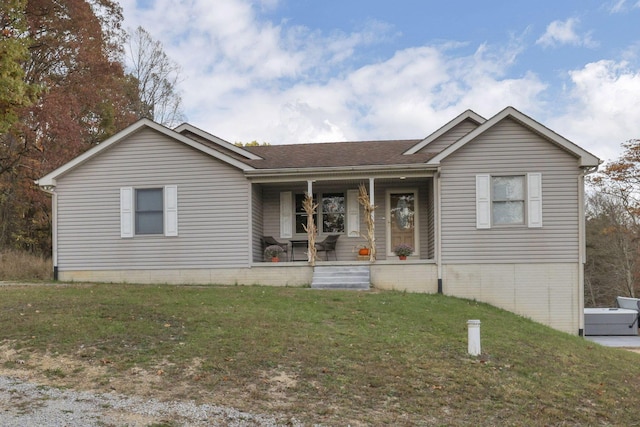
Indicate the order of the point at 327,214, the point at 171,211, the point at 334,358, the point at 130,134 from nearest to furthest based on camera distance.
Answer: the point at 334,358, the point at 171,211, the point at 130,134, the point at 327,214

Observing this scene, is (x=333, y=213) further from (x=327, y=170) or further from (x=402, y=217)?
(x=327, y=170)

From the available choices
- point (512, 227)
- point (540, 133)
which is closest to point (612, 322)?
point (512, 227)

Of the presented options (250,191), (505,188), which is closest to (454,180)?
(505,188)

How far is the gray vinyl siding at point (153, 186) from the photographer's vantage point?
14.7m

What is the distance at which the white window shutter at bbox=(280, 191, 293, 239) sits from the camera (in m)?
16.2

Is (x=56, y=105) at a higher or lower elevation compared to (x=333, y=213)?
higher

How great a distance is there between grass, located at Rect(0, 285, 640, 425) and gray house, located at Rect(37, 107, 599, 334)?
3.14 m

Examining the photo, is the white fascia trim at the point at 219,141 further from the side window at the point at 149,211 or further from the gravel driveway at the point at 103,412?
the gravel driveway at the point at 103,412

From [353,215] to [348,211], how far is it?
19cm

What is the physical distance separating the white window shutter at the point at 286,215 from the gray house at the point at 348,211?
3 centimetres

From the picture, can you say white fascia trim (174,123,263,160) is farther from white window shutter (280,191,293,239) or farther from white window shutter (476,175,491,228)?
white window shutter (476,175,491,228)

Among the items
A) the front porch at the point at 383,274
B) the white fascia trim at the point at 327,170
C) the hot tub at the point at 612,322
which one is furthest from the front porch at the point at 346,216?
the hot tub at the point at 612,322

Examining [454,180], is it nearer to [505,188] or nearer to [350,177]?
[505,188]

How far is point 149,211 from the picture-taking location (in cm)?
1498
